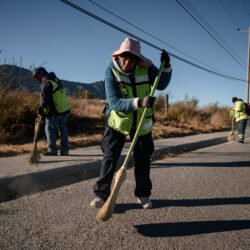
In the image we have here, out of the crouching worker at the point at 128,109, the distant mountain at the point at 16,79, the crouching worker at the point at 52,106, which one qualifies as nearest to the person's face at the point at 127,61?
the crouching worker at the point at 128,109

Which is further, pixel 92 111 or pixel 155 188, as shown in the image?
pixel 92 111

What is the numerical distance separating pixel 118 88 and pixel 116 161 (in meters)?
0.78

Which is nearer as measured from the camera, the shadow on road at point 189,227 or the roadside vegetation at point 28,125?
the shadow on road at point 189,227

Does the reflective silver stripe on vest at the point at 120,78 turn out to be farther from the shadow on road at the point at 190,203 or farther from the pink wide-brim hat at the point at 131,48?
the shadow on road at the point at 190,203

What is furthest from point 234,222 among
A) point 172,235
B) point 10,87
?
point 10,87

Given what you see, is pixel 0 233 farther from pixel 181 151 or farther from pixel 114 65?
pixel 181 151

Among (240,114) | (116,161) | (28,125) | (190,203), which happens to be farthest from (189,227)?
(240,114)

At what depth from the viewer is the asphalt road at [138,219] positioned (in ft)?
9.93

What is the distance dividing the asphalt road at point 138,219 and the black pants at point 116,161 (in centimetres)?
21

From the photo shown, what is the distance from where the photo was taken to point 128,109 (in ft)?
12.0

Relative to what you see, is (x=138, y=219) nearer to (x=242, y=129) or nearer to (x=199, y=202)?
(x=199, y=202)

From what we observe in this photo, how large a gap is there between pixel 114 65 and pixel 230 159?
16.2 ft

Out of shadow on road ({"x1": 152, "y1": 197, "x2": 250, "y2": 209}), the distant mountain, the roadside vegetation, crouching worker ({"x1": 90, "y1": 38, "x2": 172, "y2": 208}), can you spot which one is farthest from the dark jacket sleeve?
the distant mountain

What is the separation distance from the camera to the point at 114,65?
388 cm
